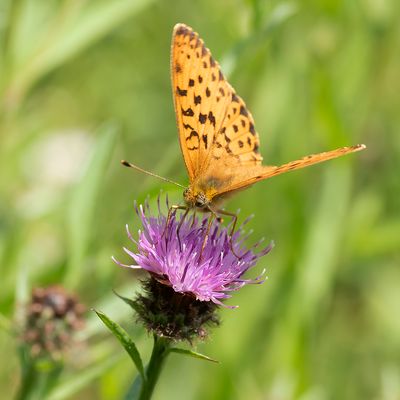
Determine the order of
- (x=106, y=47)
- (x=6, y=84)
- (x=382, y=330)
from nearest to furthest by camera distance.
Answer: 1. (x=6, y=84)
2. (x=382, y=330)
3. (x=106, y=47)

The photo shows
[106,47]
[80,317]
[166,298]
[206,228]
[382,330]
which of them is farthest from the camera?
[106,47]

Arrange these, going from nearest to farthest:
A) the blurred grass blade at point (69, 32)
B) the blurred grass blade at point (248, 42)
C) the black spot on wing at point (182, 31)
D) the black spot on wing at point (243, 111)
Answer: the black spot on wing at point (182, 31) → the black spot on wing at point (243, 111) → the blurred grass blade at point (248, 42) → the blurred grass blade at point (69, 32)

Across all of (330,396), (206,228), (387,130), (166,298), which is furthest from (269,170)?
(387,130)

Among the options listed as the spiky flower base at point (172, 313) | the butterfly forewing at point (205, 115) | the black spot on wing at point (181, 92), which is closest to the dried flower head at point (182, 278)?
the spiky flower base at point (172, 313)

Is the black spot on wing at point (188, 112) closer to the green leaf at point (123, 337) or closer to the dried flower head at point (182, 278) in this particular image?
the dried flower head at point (182, 278)

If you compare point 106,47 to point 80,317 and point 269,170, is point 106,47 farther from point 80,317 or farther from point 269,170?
point 269,170

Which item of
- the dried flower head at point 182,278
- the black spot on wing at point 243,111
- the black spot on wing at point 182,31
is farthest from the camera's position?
the black spot on wing at point 243,111
